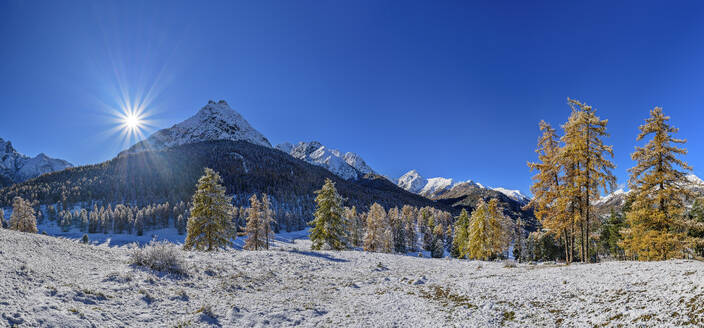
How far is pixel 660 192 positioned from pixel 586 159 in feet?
15.3

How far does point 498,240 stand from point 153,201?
625 feet

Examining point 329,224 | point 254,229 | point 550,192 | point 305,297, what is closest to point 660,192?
point 550,192

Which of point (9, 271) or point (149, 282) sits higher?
point (9, 271)

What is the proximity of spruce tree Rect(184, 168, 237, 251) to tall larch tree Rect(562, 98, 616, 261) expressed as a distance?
2921 cm

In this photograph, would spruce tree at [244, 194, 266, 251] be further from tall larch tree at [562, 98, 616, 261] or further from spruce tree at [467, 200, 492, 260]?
tall larch tree at [562, 98, 616, 261]

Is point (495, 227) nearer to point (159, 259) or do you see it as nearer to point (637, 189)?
point (637, 189)

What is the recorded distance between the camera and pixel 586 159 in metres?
19.7

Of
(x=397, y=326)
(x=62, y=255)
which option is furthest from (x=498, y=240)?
(x=62, y=255)

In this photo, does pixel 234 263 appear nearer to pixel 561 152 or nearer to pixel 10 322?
pixel 10 322

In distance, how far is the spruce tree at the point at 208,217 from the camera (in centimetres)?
2658

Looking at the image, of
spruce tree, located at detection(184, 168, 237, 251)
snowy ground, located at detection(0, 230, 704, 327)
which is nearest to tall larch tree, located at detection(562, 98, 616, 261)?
snowy ground, located at detection(0, 230, 704, 327)

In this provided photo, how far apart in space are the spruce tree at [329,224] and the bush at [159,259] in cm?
2112

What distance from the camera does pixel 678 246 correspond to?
58.7ft

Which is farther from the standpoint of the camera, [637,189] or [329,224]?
[329,224]
